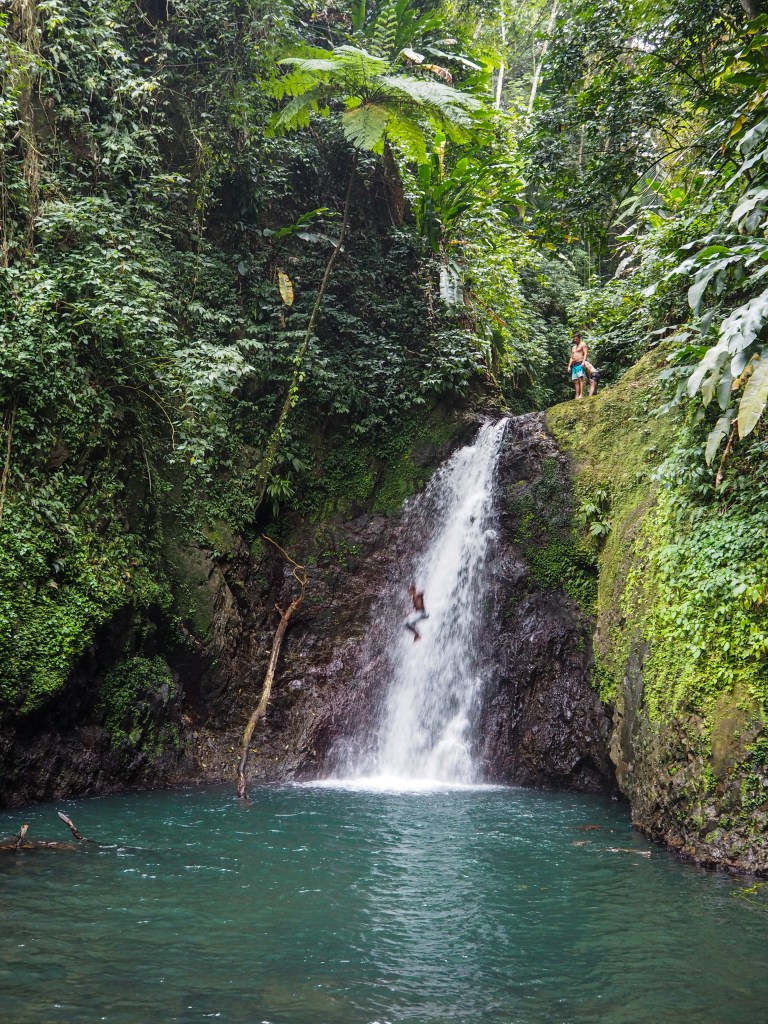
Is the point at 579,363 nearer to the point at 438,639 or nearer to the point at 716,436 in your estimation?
the point at 438,639

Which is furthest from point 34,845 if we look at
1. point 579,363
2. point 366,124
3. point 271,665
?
point 579,363

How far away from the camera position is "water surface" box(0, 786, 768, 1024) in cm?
339

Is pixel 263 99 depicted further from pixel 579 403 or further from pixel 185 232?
pixel 579 403

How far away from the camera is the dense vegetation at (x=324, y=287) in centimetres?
629

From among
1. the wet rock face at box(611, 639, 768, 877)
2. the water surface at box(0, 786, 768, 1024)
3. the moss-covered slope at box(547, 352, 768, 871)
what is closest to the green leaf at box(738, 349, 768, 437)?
the moss-covered slope at box(547, 352, 768, 871)

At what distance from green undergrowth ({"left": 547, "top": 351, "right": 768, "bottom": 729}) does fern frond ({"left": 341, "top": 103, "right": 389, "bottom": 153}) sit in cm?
509

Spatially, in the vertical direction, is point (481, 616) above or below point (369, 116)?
below

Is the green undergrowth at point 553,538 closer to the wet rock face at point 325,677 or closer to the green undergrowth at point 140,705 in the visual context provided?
the wet rock face at point 325,677

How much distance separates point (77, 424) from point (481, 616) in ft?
18.8

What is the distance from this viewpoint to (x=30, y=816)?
22.3ft

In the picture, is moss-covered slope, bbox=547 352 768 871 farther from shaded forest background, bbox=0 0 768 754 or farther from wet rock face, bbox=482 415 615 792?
wet rock face, bbox=482 415 615 792

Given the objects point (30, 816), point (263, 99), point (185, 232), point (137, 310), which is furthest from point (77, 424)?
point (263, 99)

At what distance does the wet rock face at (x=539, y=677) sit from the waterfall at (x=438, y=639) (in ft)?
1.00

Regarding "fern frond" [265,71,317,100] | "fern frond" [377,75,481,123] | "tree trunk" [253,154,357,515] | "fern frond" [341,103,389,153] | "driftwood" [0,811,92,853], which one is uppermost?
"fern frond" [265,71,317,100]
